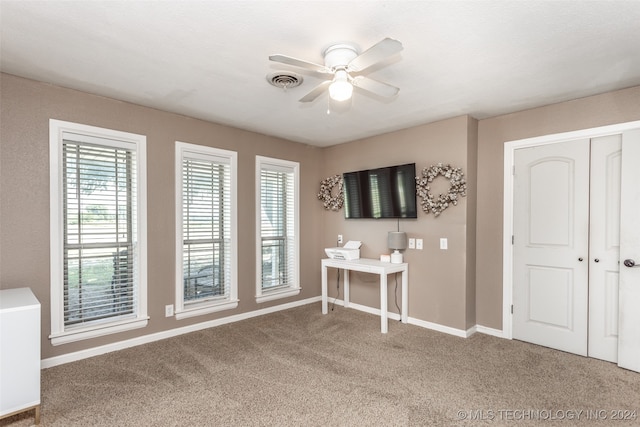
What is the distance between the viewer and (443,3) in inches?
68.9

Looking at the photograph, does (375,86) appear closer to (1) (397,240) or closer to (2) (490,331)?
(1) (397,240)

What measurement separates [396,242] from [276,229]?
5.49 feet

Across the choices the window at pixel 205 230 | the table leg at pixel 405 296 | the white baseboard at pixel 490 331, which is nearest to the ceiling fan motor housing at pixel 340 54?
the window at pixel 205 230

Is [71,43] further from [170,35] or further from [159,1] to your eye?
[159,1]

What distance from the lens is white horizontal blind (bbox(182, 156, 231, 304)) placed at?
3.73 metres

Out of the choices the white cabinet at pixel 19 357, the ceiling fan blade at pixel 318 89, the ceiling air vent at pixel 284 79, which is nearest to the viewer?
the white cabinet at pixel 19 357

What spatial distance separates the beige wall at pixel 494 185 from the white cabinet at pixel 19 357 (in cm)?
399

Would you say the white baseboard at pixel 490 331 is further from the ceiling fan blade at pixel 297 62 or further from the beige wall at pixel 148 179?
the ceiling fan blade at pixel 297 62

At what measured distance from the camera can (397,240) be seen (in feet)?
13.1

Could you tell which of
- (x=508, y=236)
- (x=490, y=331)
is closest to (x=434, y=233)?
(x=508, y=236)

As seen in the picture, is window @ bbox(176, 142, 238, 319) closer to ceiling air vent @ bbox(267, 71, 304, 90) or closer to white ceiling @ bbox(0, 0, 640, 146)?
white ceiling @ bbox(0, 0, 640, 146)

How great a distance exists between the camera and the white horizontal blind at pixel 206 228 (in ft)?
12.2

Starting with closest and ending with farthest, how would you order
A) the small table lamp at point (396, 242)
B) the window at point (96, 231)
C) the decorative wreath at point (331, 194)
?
the window at point (96, 231)
the small table lamp at point (396, 242)
the decorative wreath at point (331, 194)

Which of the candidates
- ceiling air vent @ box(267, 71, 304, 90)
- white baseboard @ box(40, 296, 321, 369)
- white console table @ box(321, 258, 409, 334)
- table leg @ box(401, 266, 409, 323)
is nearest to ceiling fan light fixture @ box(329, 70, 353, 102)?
ceiling air vent @ box(267, 71, 304, 90)
